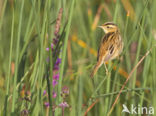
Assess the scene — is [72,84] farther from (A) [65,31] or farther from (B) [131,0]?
(B) [131,0]

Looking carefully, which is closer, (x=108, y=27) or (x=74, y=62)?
(x=108, y=27)

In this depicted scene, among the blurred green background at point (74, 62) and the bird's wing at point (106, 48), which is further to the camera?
the bird's wing at point (106, 48)

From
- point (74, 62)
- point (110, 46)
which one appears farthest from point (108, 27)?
point (74, 62)

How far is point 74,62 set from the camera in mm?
3432

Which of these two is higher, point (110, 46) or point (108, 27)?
point (108, 27)

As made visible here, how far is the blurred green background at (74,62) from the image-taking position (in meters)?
1.65

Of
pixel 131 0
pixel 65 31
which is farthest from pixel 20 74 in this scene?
pixel 131 0

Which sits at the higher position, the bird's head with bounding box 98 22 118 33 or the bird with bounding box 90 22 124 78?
the bird's head with bounding box 98 22 118 33

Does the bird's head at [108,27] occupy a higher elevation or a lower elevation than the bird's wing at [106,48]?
higher

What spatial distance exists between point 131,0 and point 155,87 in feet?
9.14

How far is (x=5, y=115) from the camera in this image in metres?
1.78

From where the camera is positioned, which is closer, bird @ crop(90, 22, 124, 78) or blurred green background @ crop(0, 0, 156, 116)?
blurred green background @ crop(0, 0, 156, 116)

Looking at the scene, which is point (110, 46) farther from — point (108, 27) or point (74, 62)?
point (74, 62)

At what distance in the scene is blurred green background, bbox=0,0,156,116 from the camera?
165 centimetres
